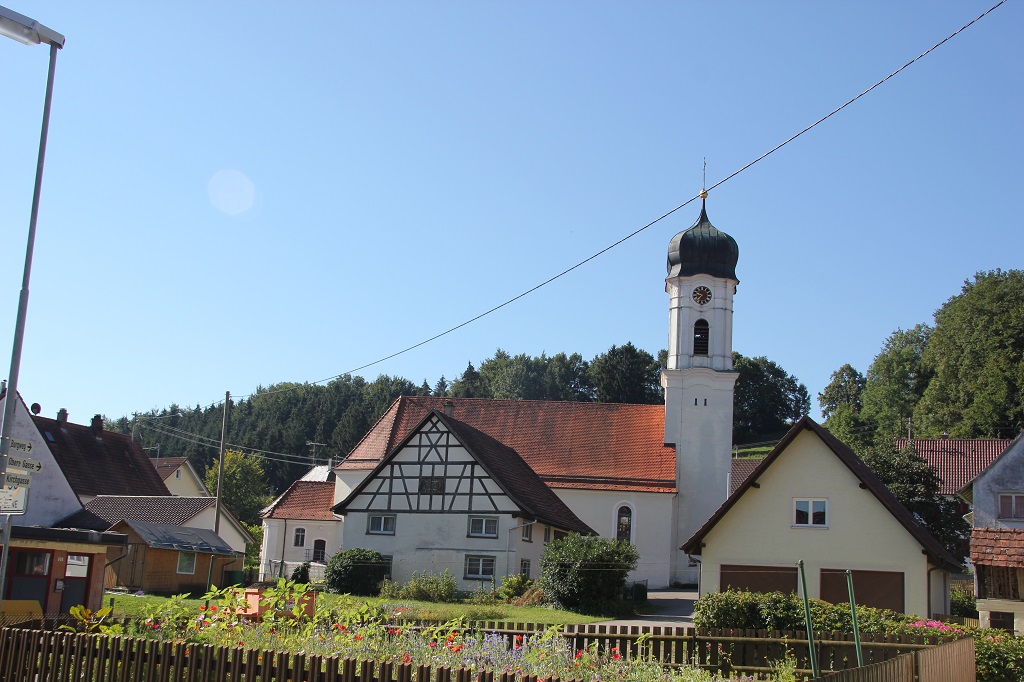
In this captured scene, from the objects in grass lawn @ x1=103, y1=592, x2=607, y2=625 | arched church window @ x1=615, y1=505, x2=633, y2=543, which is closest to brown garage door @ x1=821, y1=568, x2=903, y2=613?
grass lawn @ x1=103, y1=592, x2=607, y2=625

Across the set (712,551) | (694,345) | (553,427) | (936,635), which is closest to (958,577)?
(694,345)

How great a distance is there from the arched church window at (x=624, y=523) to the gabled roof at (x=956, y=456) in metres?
18.5

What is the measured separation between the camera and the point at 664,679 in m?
11.9

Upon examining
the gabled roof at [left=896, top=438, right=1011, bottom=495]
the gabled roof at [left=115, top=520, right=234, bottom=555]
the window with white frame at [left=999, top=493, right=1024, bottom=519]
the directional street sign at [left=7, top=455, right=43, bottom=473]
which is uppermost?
the gabled roof at [left=896, top=438, right=1011, bottom=495]

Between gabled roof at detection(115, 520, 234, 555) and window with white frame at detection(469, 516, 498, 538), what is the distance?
9249 mm

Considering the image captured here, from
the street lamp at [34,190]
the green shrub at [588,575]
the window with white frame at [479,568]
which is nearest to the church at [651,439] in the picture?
the window with white frame at [479,568]

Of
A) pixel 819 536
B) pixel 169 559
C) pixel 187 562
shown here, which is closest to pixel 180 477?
pixel 187 562

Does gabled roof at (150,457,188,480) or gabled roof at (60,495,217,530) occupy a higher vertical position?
gabled roof at (150,457,188,480)

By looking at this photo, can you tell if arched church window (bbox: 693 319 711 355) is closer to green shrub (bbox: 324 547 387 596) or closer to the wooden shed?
green shrub (bbox: 324 547 387 596)

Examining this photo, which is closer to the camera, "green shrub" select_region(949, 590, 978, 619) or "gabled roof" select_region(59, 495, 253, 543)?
"green shrub" select_region(949, 590, 978, 619)

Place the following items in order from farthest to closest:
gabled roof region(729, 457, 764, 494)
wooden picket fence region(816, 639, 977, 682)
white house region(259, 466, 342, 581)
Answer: gabled roof region(729, 457, 764, 494) → white house region(259, 466, 342, 581) → wooden picket fence region(816, 639, 977, 682)

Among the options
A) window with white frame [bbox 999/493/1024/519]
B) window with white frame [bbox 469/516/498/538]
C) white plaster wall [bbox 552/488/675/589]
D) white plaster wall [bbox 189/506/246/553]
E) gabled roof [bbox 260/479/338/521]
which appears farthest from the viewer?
gabled roof [bbox 260/479/338/521]

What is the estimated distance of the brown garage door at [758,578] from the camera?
30922 millimetres

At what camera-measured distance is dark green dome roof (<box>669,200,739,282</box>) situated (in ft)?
188
